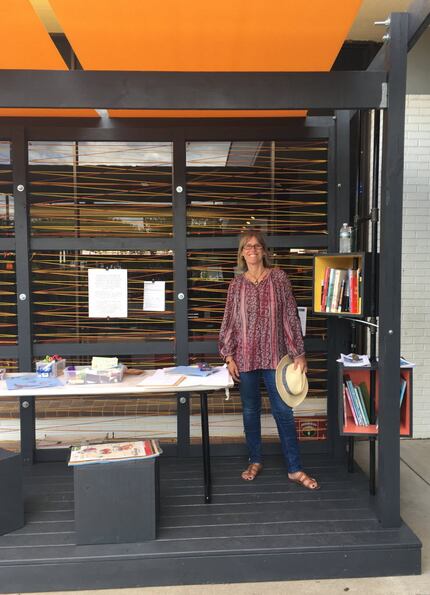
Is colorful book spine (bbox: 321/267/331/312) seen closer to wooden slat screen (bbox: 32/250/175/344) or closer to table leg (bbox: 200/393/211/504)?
table leg (bbox: 200/393/211/504)

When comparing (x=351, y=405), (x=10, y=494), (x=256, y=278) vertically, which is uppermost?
(x=256, y=278)

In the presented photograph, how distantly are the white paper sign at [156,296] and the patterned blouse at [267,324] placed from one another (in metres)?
0.84

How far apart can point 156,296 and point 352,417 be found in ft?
5.78

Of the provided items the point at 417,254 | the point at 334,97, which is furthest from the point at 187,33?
the point at 417,254

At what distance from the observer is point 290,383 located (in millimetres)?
3004

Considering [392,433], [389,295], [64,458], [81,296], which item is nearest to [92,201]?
[81,296]

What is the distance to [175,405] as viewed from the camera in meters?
3.81

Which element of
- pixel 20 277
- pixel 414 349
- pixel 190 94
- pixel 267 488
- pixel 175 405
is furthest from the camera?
pixel 414 349

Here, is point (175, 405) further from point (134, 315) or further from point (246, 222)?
point (246, 222)

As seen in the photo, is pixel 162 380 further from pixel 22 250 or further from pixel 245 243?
pixel 22 250

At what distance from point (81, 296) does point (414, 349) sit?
3.18m

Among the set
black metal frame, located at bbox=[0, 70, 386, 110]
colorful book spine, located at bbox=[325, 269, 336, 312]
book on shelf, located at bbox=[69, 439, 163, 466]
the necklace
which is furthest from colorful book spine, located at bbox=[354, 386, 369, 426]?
black metal frame, located at bbox=[0, 70, 386, 110]

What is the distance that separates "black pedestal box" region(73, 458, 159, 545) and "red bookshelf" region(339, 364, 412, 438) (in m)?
1.27

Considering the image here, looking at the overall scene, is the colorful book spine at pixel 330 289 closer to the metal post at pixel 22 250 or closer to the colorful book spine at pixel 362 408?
the colorful book spine at pixel 362 408
